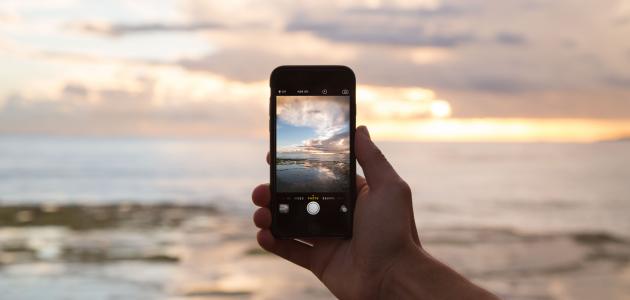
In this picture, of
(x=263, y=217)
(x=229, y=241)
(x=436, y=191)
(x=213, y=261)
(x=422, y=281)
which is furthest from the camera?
(x=436, y=191)

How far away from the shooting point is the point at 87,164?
42625 millimetres

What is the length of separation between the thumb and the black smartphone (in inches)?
4.7

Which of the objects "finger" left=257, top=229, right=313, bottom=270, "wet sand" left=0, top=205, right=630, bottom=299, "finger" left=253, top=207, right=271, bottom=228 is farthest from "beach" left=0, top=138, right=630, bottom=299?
"finger" left=253, top=207, right=271, bottom=228

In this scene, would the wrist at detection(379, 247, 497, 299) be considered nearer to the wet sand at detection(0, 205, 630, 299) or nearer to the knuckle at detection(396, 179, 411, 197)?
the knuckle at detection(396, 179, 411, 197)

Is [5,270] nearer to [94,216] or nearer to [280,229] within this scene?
[94,216]

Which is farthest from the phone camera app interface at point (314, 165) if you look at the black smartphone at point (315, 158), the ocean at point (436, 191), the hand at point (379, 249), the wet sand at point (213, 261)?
the ocean at point (436, 191)

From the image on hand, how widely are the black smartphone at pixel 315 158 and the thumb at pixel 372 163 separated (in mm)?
119

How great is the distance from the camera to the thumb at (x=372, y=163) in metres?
2.83

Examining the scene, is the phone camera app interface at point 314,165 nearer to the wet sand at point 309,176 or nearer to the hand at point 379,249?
the wet sand at point 309,176

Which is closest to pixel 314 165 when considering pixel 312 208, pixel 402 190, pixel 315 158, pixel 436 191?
pixel 315 158

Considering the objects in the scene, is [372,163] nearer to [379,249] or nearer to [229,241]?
[379,249]

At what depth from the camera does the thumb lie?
111 inches

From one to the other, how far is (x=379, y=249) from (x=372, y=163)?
0.37 m

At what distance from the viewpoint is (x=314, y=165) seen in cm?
319
